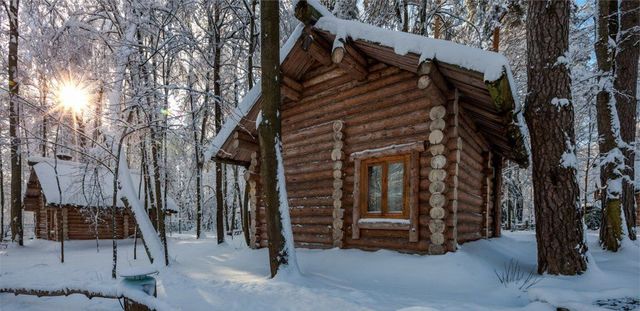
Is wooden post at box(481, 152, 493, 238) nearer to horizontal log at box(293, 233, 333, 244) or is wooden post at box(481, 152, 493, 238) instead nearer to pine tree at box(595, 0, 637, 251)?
pine tree at box(595, 0, 637, 251)

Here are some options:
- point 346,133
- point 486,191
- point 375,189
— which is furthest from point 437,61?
point 486,191

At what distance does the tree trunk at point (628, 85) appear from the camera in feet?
27.6

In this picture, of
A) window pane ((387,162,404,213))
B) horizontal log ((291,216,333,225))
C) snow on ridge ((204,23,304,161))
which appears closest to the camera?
window pane ((387,162,404,213))

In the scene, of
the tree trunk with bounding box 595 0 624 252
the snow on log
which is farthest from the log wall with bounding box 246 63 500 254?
the snow on log

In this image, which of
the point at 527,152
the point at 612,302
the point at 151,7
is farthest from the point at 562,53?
the point at 151,7

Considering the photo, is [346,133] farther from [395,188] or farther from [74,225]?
[74,225]

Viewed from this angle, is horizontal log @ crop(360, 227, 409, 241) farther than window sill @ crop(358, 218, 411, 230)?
Yes

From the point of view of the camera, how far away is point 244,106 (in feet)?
28.6

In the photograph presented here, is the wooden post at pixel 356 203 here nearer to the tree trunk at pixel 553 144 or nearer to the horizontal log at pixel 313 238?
the horizontal log at pixel 313 238

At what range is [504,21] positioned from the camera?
11.6 m

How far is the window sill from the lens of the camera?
6.83 m

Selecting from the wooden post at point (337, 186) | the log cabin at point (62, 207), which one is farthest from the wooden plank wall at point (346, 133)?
the log cabin at point (62, 207)

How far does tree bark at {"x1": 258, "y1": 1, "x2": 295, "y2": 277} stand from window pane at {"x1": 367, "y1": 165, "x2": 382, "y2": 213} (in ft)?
7.34

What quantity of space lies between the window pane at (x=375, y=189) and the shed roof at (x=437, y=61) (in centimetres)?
221
